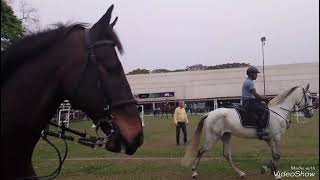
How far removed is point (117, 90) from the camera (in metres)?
3.07

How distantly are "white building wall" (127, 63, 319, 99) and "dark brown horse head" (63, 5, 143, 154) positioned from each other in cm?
6223

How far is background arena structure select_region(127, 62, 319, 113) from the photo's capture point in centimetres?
6669

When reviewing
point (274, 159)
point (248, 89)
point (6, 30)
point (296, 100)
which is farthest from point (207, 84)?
point (6, 30)

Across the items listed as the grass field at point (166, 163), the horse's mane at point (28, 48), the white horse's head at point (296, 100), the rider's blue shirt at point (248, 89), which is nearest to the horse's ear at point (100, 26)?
the horse's mane at point (28, 48)

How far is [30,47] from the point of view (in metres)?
3.23

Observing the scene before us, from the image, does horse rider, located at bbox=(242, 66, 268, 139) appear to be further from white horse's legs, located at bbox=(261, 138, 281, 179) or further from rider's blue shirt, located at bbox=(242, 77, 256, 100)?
white horse's legs, located at bbox=(261, 138, 281, 179)

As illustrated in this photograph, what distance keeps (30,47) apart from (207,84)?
68.8m

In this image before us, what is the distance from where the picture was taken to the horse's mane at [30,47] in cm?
319

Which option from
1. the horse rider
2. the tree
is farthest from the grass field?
the tree

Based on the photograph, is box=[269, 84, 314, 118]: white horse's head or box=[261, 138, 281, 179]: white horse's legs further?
box=[269, 84, 314, 118]: white horse's head

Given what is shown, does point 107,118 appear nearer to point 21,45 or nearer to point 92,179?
point 21,45

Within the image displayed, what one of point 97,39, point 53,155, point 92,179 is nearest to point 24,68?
point 97,39

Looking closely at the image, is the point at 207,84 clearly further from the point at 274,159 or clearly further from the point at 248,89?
the point at 274,159

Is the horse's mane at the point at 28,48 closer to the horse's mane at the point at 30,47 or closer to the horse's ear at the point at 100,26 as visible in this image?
the horse's mane at the point at 30,47
